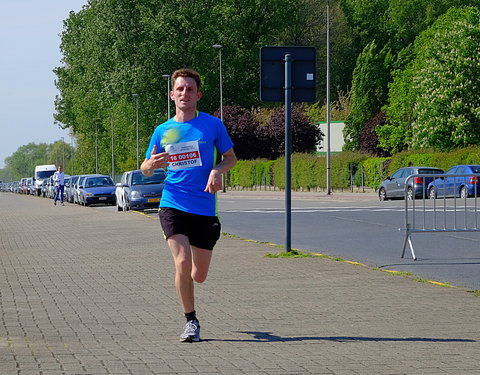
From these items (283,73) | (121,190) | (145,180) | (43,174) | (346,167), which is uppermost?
(283,73)

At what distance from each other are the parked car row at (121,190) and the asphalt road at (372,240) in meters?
5.78

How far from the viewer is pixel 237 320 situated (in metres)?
9.20

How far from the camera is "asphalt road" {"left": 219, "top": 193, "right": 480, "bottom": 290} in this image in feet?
46.2

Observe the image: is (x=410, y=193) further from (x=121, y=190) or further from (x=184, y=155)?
(x=121, y=190)

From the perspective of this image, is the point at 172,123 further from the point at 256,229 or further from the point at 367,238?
the point at 256,229

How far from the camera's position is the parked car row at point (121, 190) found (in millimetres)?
36188

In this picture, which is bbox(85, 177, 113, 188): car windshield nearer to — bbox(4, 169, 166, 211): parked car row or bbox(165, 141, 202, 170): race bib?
bbox(4, 169, 166, 211): parked car row

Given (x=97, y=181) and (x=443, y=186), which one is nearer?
(x=443, y=186)

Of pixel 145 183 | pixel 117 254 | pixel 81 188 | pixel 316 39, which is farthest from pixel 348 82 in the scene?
pixel 117 254

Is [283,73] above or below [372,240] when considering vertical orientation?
above

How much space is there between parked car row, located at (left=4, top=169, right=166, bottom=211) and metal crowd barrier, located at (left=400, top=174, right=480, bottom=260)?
1921 centimetres

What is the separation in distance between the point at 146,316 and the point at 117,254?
7473 mm

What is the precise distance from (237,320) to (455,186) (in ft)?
29.5

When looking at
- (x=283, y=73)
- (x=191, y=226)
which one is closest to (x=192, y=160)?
(x=191, y=226)
